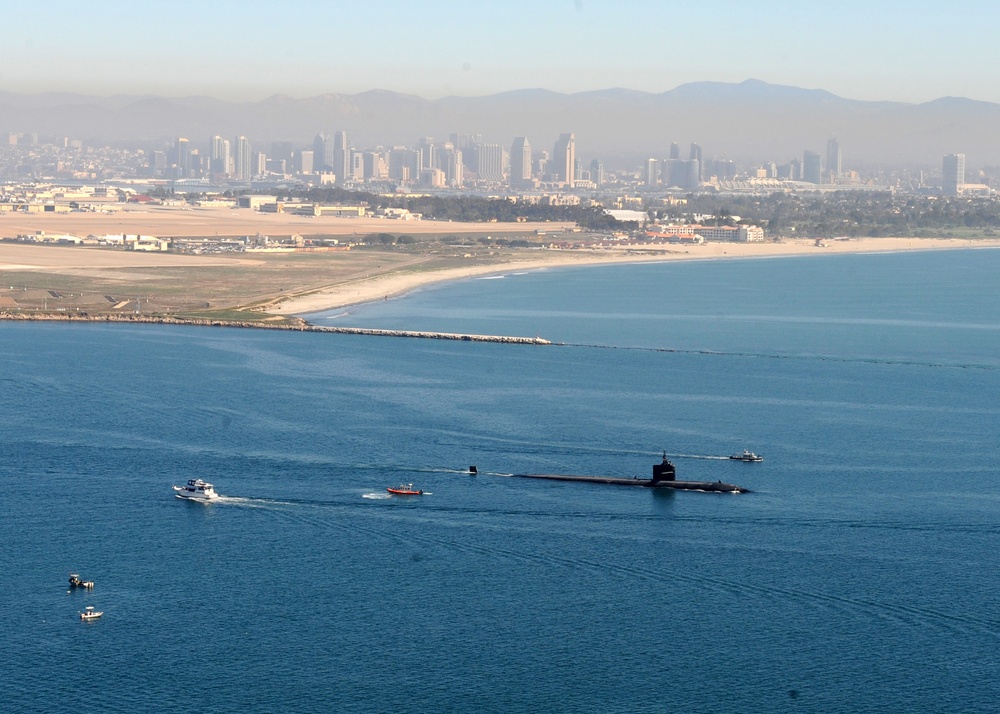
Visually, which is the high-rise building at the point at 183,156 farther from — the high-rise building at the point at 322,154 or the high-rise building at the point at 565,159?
the high-rise building at the point at 565,159

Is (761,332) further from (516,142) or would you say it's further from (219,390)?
(516,142)

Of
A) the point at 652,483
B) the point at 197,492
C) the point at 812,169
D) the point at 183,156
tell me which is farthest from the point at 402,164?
the point at 197,492

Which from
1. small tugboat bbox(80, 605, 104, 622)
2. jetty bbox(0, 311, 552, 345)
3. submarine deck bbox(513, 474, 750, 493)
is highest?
jetty bbox(0, 311, 552, 345)

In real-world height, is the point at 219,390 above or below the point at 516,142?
below

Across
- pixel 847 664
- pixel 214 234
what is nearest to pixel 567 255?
pixel 214 234

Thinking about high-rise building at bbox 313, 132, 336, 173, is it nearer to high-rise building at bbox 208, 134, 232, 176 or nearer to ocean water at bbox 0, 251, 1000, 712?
high-rise building at bbox 208, 134, 232, 176

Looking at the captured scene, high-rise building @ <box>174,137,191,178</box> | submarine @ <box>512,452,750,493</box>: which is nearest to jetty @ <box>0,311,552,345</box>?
submarine @ <box>512,452,750,493</box>
